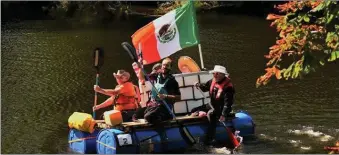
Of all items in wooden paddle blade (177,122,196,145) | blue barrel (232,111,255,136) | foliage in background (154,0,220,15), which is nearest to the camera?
wooden paddle blade (177,122,196,145)

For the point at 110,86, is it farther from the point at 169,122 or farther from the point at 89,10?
the point at 89,10

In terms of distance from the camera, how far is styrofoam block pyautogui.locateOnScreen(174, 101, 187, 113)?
44.0ft

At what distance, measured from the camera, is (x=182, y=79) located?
13.3 meters

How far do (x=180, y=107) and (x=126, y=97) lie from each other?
1.54 m

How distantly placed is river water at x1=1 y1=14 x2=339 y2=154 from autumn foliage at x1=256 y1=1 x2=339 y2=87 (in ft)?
18.2

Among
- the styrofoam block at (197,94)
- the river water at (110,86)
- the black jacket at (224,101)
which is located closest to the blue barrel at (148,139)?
the river water at (110,86)

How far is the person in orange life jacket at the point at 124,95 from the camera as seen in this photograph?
12414 millimetres

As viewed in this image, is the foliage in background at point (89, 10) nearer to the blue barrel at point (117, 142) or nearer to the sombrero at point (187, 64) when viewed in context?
the sombrero at point (187, 64)

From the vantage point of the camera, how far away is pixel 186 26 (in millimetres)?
14039

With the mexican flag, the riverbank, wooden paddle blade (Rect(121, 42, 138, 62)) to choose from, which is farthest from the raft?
the riverbank

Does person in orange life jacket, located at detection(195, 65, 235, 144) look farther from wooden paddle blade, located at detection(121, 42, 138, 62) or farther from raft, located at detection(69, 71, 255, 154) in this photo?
wooden paddle blade, located at detection(121, 42, 138, 62)

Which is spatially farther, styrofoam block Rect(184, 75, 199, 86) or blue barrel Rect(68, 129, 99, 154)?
styrofoam block Rect(184, 75, 199, 86)

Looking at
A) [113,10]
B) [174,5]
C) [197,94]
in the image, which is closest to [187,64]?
[197,94]

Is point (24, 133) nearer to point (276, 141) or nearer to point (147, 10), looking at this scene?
point (276, 141)
